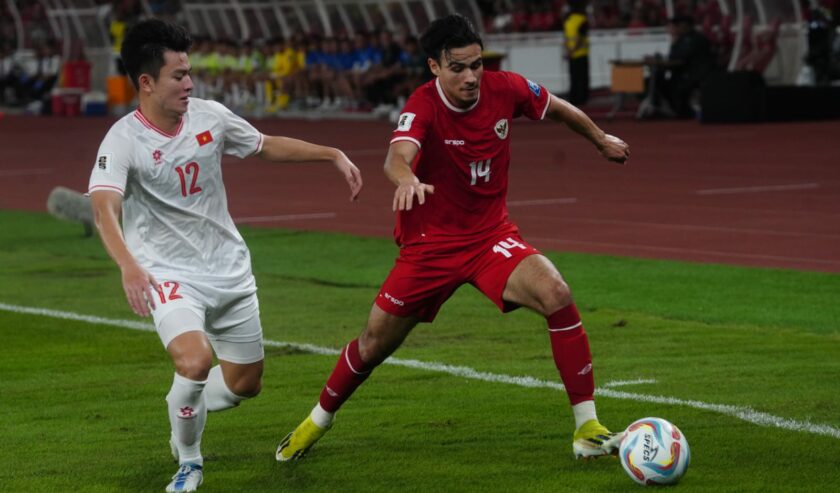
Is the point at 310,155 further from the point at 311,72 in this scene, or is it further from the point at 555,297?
the point at 311,72

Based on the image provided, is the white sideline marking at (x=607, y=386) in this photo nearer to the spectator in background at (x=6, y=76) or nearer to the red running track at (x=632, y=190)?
→ the red running track at (x=632, y=190)

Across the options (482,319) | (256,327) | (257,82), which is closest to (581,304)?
(482,319)

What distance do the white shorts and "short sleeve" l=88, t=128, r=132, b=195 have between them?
0.46 metres

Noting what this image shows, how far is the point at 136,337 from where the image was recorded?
34.1 feet

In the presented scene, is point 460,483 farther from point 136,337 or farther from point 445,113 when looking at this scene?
point 136,337

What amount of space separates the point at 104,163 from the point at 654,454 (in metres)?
2.45

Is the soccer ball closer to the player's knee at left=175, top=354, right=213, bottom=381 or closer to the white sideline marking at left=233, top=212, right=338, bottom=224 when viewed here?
the player's knee at left=175, top=354, right=213, bottom=381

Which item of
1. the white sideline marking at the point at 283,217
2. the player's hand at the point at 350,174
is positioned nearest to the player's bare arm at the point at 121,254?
the player's hand at the point at 350,174

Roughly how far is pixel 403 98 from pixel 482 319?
25169 mm

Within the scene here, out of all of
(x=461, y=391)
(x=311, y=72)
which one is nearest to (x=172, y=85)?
(x=461, y=391)

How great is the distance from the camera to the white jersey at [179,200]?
640 cm

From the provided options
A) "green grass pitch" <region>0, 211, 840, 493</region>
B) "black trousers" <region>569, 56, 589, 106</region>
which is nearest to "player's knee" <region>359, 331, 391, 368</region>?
"green grass pitch" <region>0, 211, 840, 493</region>

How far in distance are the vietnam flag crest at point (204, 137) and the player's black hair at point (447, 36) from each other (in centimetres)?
101

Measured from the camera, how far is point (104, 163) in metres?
6.24
